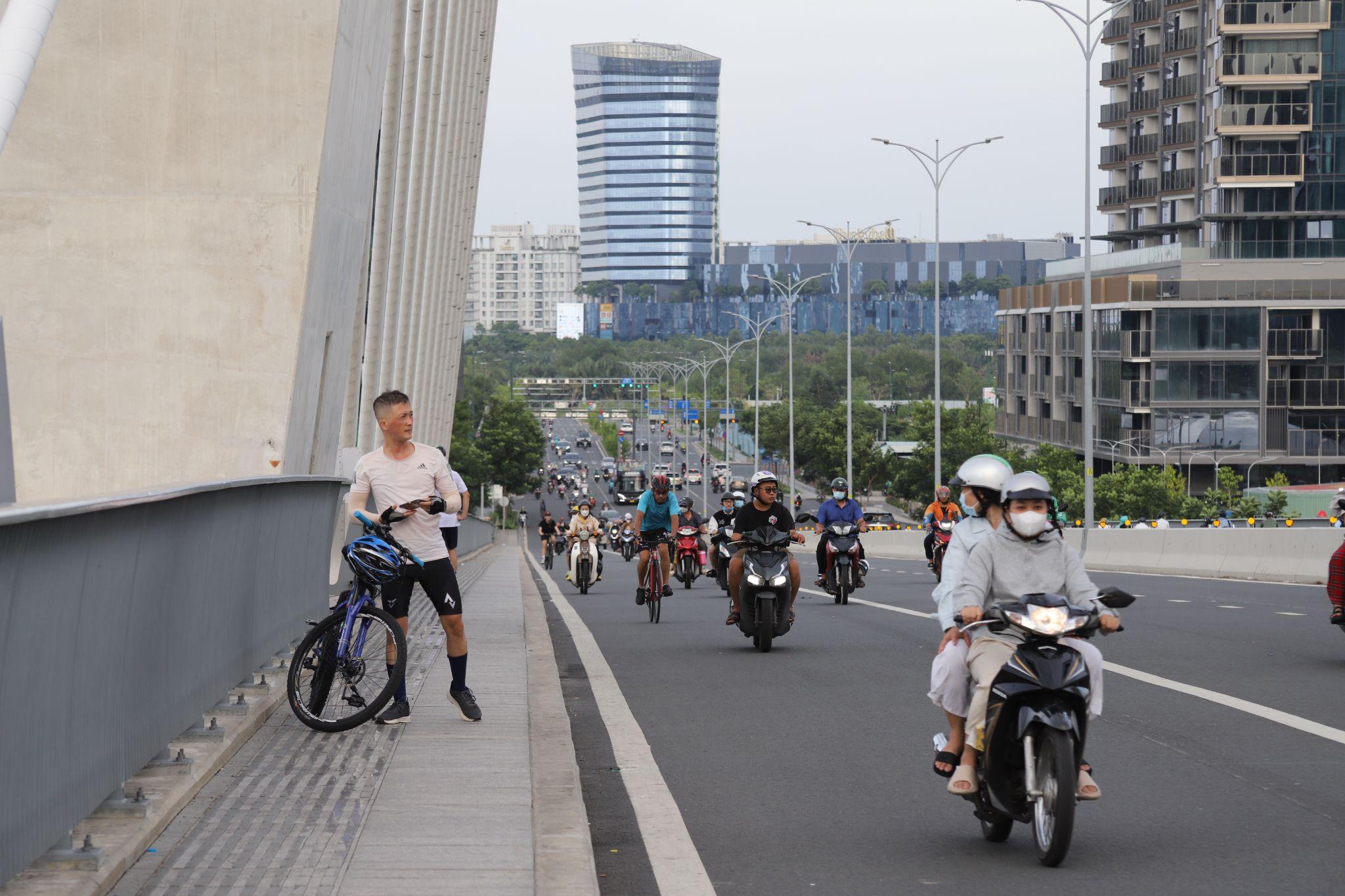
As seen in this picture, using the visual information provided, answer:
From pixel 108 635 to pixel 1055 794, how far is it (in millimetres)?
3688

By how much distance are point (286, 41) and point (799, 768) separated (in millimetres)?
14639

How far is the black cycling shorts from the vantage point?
9.85 meters

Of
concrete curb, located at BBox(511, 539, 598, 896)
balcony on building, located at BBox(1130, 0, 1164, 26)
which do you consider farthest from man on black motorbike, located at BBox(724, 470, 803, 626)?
balcony on building, located at BBox(1130, 0, 1164, 26)

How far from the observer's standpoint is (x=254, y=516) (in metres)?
10.9

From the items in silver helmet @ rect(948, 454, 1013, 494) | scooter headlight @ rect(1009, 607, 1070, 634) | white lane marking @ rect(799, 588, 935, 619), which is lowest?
white lane marking @ rect(799, 588, 935, 619)

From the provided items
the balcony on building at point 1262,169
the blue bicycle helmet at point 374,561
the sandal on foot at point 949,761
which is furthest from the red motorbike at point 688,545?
the balcony on building at point 1262,169

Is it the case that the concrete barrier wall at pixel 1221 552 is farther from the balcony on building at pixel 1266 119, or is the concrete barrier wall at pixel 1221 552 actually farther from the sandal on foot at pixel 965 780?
the balcony on building at pixel 1266 119

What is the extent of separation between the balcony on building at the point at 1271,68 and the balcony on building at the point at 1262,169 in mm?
3744

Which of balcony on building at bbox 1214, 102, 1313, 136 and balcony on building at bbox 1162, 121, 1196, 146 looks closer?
balcony on building at bbox 1214, 102, 1313, 136

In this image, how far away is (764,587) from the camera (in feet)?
51.6

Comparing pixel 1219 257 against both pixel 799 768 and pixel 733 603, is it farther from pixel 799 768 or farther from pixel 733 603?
pixel 799 768

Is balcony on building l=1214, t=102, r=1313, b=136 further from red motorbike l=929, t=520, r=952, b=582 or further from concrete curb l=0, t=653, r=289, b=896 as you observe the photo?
concrete curb l=0, t=653, r=289, b=896

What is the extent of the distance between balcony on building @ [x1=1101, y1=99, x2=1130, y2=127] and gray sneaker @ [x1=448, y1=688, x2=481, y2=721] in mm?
99357

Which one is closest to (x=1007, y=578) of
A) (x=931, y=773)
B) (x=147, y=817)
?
(x=931, y=773)
